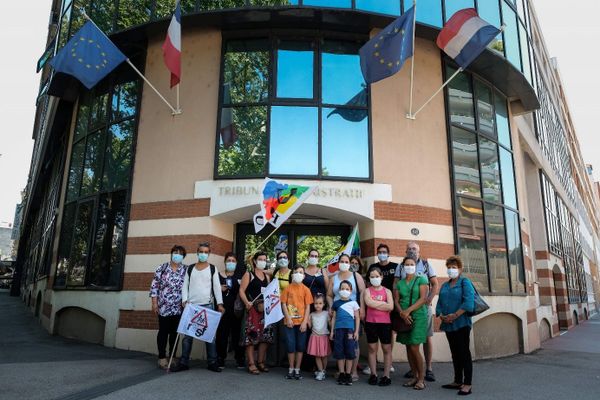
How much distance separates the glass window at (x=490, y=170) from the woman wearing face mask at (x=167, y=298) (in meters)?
7.92

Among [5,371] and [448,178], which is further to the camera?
[448,178]

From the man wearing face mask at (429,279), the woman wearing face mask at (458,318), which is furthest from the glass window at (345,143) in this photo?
the woman wearing face mask at (458,318)

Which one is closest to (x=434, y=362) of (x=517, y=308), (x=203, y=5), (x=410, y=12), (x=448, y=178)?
(x=517, y=308)

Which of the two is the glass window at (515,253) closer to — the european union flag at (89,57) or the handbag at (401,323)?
the handbag at (401,323)

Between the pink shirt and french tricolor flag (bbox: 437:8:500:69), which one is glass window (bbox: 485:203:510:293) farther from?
the pink shirt

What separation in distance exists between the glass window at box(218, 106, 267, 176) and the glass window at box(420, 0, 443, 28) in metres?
4.25

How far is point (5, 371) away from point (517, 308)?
10845 millimetres

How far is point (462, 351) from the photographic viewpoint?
601 centimetres

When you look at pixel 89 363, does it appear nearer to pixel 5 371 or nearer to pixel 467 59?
pixel 5 371

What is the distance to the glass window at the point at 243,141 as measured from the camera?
9.52 meters

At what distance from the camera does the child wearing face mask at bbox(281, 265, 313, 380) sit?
6.59 m

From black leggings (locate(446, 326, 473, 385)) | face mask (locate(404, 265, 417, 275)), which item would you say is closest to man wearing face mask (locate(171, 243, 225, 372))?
face mask (locate(404, 265, 417, 275))

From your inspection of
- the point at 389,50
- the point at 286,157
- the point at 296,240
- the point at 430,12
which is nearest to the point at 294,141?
the point at 286,157

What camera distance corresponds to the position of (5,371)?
6.46 meters
